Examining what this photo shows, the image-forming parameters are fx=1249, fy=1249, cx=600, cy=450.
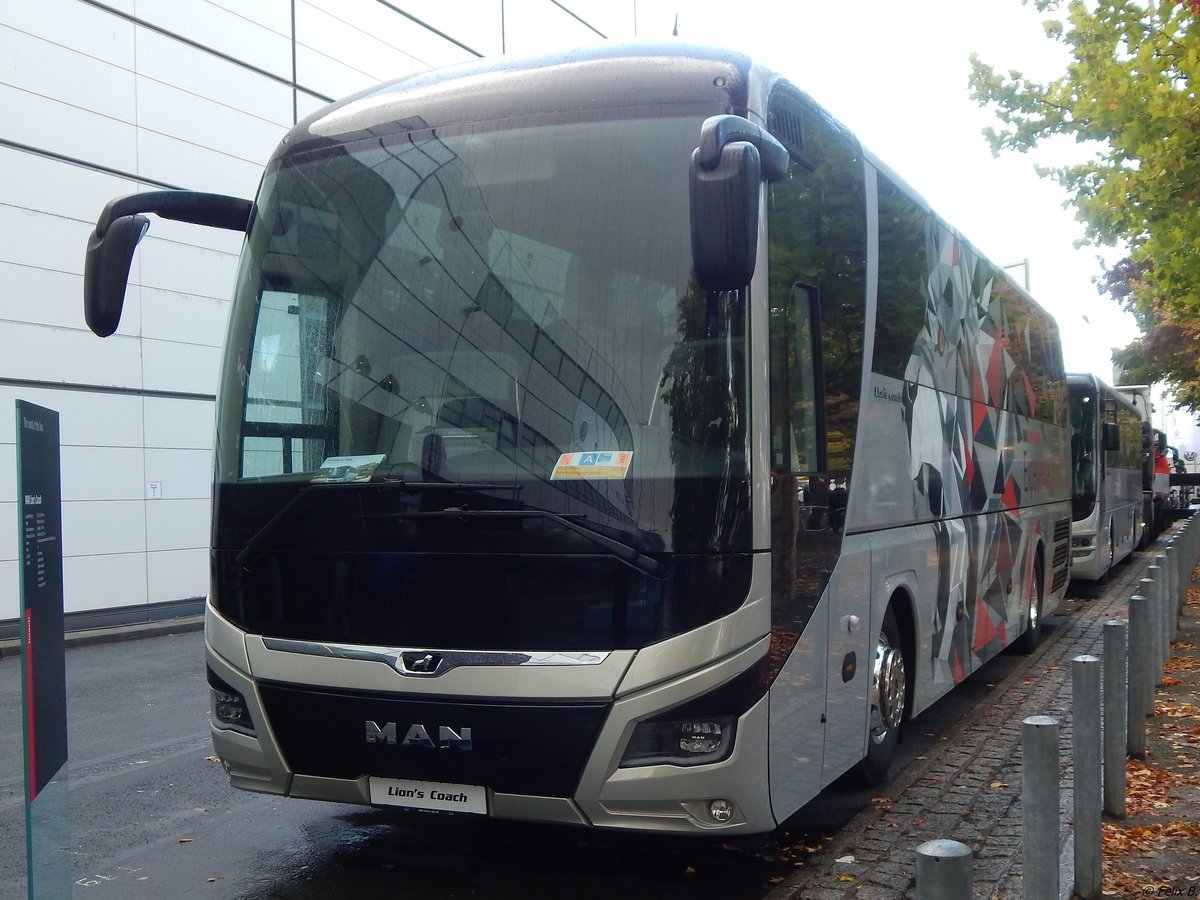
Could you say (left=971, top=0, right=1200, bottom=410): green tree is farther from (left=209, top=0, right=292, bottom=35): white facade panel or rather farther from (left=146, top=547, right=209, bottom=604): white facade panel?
(left=146, top=547, right=209, bottom=604): white facade panel

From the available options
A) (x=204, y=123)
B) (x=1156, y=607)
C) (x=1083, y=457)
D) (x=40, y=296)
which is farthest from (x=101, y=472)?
(x=1083, y=457)

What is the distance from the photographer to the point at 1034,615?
12023 millimetres

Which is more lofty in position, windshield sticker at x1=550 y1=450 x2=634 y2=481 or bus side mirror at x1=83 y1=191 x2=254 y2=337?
bus side mirror at x1=83 y1=191 x2=254 y2=337

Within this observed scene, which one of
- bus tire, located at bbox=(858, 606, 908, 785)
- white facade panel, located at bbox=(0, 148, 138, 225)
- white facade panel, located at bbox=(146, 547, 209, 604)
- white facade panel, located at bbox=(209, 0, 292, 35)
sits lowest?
white facade panel, located at bbox=(146, 547, 209, 604)

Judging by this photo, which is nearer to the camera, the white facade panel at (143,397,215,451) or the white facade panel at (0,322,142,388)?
the white facade panel at (0,322,142,388)

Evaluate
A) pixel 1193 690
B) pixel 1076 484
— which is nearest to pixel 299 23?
pixel 1076 484

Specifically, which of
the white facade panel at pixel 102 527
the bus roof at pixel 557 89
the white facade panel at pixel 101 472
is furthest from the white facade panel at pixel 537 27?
the bus roof at pixel 557 89

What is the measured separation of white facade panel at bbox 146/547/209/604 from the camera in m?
17.4

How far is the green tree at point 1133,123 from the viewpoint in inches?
475

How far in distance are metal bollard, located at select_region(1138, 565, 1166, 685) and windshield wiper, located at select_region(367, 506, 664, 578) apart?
4251 mm

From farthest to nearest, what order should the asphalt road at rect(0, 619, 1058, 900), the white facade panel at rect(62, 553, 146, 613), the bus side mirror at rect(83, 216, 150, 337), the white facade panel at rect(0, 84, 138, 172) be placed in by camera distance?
the white facade panel at rect(62, 553, 146, 613) < the white facade panel at rect(0, 84, 138, 172) < the bus side mirror at rect(83, 216, 150, 337) < the asphalt road at rect(0, 619, 1058, 900)

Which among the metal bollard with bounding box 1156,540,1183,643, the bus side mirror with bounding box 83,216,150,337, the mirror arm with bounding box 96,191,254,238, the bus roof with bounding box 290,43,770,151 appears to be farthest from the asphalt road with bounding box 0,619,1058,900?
the metal bollard with bounding box 1156,540,1183,643

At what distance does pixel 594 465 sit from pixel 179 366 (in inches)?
575

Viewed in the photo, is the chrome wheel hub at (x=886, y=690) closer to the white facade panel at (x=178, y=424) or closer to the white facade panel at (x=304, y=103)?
the white facade panel at (x=178, y=424)
